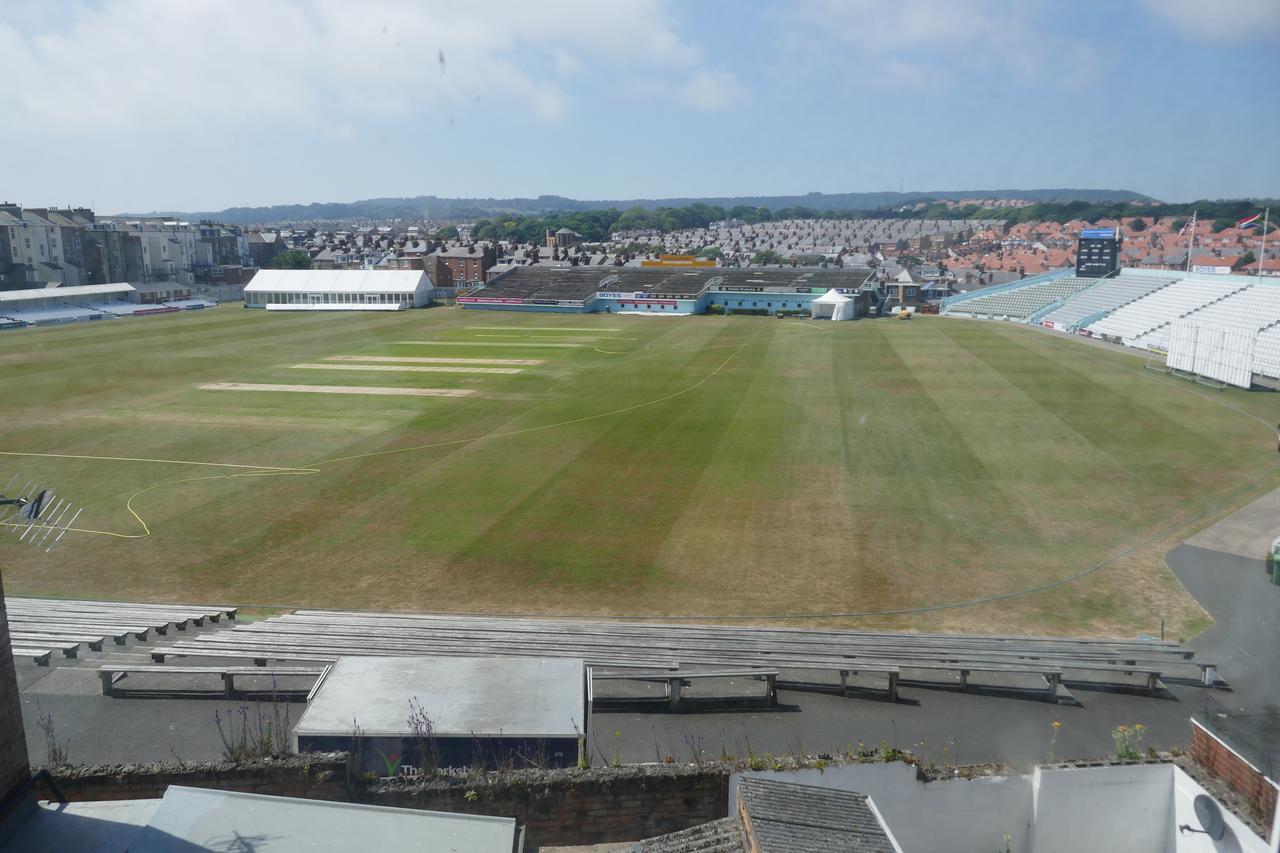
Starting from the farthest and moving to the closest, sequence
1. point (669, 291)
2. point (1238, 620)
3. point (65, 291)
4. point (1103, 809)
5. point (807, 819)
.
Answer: point (669, 291) → point (65, 291) → point (1238, 620) → point (1103, 809) → point (807, 819)

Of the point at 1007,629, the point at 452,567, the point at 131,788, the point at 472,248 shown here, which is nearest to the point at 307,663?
the point at 131,788

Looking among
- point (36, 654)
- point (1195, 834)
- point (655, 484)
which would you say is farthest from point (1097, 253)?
point (36, 654)

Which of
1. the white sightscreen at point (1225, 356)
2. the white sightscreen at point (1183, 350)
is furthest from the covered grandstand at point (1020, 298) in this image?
the white sightscreen at point (1225, 356)

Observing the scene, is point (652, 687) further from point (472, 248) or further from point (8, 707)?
point (472, 248)

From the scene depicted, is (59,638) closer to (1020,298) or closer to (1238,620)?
(1238,620)

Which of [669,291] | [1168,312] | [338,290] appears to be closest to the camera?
[1168,312]
